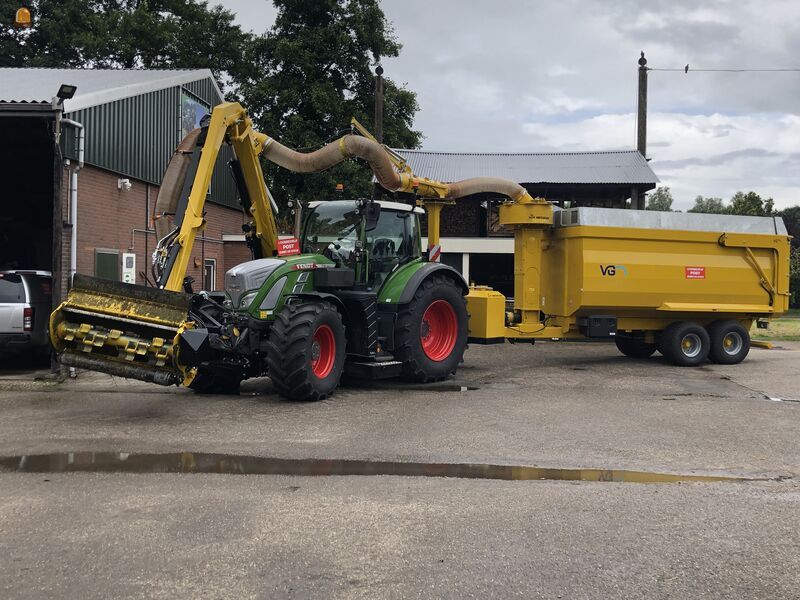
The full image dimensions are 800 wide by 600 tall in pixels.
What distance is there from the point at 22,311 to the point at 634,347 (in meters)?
11.4

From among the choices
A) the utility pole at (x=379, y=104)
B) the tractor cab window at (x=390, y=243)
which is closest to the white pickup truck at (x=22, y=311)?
the tractor cab window at (x=390, y=243)

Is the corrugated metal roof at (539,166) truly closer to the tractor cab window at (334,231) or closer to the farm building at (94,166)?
the farm building at (94,166)

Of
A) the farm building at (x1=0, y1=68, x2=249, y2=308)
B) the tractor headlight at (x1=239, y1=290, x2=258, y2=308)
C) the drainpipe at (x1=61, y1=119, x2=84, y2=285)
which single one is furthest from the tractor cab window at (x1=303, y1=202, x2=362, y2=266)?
the drainpipe at (x1=61, y1=119, x2=84, y2=285)

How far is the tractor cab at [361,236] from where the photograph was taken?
10453 mm

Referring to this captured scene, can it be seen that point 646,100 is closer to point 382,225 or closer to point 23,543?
point 382,225

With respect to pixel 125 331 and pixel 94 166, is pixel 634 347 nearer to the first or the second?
pixel 125 331

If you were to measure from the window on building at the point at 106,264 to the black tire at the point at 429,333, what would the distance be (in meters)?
7.27

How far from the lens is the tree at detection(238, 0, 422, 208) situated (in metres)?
27.5

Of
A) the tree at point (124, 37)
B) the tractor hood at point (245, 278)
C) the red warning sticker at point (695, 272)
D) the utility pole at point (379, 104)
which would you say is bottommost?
the tractor hood at point (245, 278)

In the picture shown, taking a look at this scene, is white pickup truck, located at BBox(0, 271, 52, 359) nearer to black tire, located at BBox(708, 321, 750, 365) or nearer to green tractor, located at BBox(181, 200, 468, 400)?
green tractor, located at BBox(181, 200, 468, 400)

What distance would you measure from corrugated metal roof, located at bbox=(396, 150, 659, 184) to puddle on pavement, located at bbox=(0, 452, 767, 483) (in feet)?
71.3

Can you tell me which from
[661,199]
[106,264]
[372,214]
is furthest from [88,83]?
[661,199]

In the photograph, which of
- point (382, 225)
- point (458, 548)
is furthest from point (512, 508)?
point (382, 225)

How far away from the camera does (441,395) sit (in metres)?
10.1
